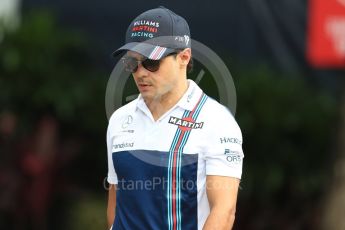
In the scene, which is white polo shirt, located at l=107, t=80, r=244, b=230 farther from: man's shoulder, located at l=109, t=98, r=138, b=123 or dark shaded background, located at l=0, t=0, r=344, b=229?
dark shaded background, located at l=0, t=0, r=344, b=229

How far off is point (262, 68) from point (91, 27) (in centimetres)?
199

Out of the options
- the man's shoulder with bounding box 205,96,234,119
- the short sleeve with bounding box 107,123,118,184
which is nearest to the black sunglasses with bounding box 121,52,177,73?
the man's shoulder with bounding box 205,96,234,119

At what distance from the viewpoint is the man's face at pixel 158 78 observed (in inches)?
187

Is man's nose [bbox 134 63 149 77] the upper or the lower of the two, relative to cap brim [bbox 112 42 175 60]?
lower

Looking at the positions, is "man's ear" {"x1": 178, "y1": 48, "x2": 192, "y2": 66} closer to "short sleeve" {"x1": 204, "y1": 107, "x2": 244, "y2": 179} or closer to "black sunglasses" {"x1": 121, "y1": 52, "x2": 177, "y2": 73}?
"black sunglasses" {"x1": 121, "y1": 52, "x2": 177, "y2": 73}

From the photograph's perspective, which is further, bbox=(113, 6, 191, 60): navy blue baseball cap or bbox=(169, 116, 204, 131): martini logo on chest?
bbox=(169, 116, 204, 131): martini logo on chest

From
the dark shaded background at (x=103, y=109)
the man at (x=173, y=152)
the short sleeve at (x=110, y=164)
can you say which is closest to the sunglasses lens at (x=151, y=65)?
the man at (x=173, y=152)

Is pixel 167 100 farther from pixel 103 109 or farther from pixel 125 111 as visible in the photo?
pixel 103 109

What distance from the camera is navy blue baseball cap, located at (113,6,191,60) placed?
470cm

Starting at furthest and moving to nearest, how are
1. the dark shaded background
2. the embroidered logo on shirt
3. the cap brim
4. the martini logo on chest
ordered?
the dark shaded background → the embroidered logo on shirt → the martini logo on chest → the cap brim

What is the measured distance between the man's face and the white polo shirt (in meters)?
0.12

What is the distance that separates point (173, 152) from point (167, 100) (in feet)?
0.94

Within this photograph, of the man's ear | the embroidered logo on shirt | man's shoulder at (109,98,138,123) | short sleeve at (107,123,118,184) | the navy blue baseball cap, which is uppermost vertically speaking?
the navy blue baseball cap

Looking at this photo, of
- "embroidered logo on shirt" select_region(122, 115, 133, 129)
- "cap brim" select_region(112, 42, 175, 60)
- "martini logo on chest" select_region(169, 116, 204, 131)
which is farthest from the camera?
"embroidered logo on shirt" select_region(122, 115, 133, 129)
